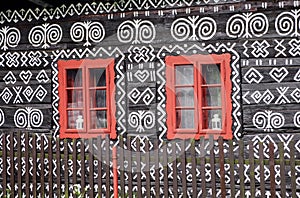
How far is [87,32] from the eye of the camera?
370 inches

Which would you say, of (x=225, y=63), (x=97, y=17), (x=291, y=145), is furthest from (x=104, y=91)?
(x=291, y=145)

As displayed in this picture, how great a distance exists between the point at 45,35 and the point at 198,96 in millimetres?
3017

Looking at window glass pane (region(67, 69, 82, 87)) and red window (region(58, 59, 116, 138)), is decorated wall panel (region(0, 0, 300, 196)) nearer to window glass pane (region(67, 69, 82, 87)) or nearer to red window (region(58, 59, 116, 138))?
red window (region(58, 59, 116, 138))

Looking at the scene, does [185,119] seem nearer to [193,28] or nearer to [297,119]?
[193,28]

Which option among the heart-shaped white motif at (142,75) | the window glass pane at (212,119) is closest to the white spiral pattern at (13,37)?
the heart-shaped white motif at (142,75)

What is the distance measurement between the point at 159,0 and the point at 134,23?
574 millimetres

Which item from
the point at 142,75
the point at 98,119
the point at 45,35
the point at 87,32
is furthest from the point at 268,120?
the point at 45,35

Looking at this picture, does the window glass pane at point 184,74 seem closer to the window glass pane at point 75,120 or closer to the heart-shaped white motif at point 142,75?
the heart-shaped white motif at point 142,75

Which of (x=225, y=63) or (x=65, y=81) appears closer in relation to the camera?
(x=225, y=63)

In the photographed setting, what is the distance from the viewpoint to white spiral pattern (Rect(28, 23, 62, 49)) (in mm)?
9594

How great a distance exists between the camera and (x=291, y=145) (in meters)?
6.58

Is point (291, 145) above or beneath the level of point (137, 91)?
beneath

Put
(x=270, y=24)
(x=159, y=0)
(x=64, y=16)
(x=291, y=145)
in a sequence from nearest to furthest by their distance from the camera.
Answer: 1. (x=291, y=145)
2. (x=270, y=24)
3. (x=159, y=0)
4. (x=64, y=16)

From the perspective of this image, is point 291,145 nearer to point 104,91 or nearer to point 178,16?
point 178,16
